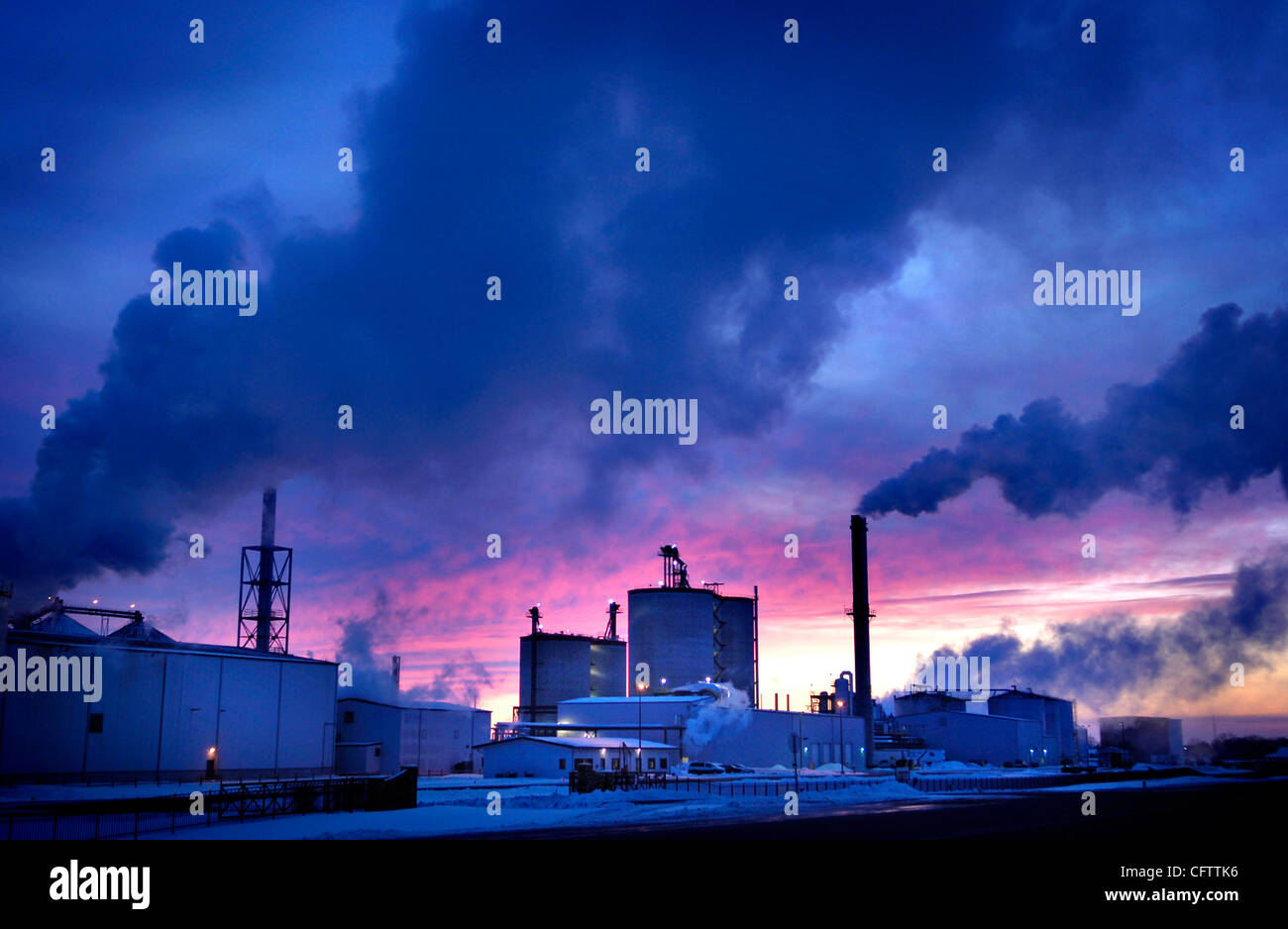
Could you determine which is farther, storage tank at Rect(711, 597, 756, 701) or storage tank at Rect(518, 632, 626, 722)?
storage tank at Rect(518, 632, 626, 722)

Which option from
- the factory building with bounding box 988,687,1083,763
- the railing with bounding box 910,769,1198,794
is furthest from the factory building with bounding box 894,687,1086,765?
the railing with bounding box 910,769,1198,794

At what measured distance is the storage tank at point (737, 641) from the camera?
115625 mm

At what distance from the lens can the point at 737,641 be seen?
118 m

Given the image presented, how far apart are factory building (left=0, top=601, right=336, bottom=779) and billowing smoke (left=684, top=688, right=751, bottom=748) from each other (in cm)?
3004

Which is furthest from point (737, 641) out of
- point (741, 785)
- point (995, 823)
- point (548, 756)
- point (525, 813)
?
point (995, 823)

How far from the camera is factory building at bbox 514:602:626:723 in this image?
11788 centimetres

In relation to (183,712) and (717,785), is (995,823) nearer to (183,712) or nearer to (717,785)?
(717,785)

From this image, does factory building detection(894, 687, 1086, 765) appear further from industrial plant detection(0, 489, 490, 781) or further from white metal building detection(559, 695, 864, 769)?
industrial plant detection(0, 489, 490, 781)

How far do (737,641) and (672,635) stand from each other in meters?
12.1

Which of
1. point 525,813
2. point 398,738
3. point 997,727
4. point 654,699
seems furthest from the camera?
point 997,727

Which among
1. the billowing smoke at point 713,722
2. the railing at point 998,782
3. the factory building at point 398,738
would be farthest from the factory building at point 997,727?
the factory building at point 398,738
